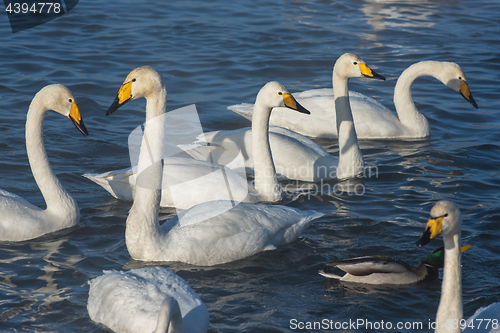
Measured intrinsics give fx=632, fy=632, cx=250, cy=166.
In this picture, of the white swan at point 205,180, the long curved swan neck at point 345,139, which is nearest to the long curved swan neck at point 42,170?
the white swan at point 205,180

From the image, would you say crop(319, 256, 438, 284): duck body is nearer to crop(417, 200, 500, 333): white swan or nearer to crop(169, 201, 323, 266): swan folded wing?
crop(169, 201, 323, 266): swan folded wing

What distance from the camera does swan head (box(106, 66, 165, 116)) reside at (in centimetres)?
564

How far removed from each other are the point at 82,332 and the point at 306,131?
5.84m

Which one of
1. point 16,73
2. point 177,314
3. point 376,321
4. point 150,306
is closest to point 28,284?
point 150,306

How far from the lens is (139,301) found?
466 cm

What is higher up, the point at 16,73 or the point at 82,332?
the point at 16,73

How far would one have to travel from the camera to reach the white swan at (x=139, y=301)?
4.57m

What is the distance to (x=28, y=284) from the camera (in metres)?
5.51

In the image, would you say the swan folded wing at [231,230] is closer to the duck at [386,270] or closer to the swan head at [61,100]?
the duck at [386,270]

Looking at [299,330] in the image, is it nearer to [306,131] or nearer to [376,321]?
[376,321]

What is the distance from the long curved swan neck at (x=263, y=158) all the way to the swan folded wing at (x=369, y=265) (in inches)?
78.4

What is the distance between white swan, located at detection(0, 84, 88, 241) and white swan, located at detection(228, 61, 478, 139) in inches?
145

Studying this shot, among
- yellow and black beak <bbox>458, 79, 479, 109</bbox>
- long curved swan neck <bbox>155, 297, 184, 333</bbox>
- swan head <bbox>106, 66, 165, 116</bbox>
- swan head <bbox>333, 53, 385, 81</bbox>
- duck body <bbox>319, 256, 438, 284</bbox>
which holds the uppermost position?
swan head <bbox>106, 66, 165, 116</bbox>

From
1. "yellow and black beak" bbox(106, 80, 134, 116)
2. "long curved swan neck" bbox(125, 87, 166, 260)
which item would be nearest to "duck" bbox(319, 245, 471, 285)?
"long curved swan neck" bbox(125, 87, 166, 260)
